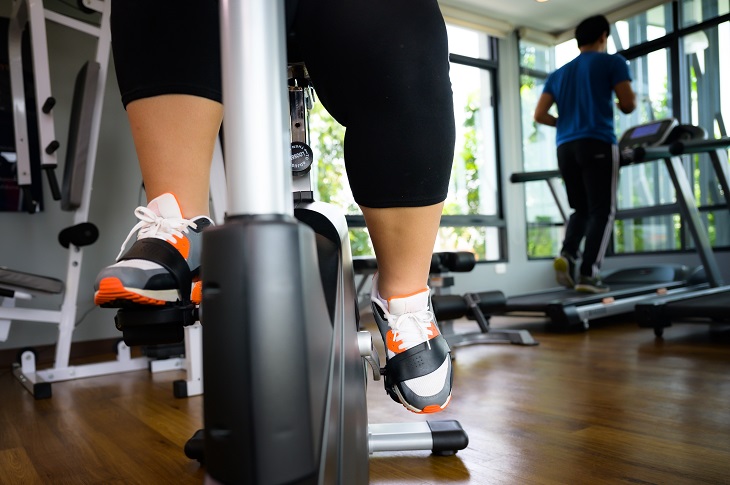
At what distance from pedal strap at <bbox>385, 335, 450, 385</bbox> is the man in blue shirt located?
2.73 m

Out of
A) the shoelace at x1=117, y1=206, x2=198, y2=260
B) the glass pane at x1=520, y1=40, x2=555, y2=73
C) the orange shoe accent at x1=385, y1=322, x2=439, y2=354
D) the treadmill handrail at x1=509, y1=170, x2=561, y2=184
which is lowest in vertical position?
the orange shoe accent at x1=385, y1=322, x2=439, y2=354

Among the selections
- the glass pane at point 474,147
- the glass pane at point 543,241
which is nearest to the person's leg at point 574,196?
the glass pane at point 474,147

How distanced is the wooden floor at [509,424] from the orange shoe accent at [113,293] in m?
0.58

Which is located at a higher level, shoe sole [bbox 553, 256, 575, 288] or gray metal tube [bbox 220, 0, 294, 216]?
gray metal tube [bbox 220, 0, 294, 216]

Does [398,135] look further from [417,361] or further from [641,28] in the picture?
[641,28]

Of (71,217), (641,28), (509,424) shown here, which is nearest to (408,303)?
(509,424)

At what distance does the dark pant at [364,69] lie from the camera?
0.67 metres

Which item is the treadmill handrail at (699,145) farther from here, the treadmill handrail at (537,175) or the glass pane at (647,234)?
the glass pane at (647,234)

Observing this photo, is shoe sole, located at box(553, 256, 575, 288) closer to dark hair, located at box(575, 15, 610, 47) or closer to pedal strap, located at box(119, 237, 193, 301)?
dark hair, located at box(575, 15, 610, 47)

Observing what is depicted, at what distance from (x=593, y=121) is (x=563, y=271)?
0.92 m

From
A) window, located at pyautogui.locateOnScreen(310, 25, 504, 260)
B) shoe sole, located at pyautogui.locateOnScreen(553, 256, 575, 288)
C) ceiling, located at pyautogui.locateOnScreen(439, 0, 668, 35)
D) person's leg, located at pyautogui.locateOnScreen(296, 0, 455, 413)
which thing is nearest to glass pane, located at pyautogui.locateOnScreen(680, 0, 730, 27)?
ceiling, located at pyautogui.locateOnScreen(439, 0, 668, 35)

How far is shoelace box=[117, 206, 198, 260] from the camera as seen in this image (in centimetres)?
64

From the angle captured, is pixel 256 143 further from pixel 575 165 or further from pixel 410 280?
pixel 575 165

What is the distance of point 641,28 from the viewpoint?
510cm
